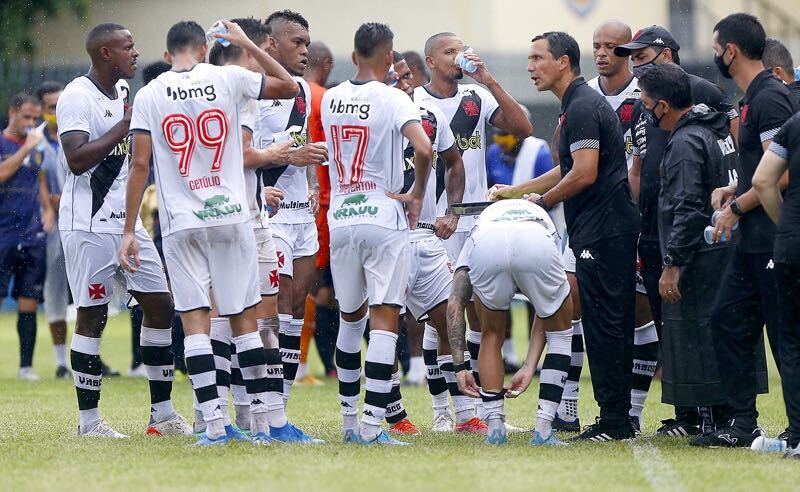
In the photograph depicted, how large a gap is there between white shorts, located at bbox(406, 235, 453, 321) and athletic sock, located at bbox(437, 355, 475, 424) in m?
0.42

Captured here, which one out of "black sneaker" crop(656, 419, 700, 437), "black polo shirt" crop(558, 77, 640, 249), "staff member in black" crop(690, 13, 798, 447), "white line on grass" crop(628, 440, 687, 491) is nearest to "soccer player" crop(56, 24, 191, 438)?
"black polo shirt" crop(558, 77, 640, 249)

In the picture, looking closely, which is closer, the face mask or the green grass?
the green grass

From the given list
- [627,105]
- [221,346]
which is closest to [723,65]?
[627,105]

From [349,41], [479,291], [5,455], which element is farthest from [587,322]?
[349,41]

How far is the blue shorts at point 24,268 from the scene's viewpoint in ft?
48.3

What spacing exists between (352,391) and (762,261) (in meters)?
2.81

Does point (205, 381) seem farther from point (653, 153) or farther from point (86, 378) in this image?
point (653, 153)

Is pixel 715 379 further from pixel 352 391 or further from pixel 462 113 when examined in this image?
pixel 462 113

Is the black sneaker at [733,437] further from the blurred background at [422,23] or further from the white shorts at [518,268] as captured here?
the blurred background at [422,23]

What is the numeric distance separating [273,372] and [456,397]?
1.64 meters

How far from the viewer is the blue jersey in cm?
1505

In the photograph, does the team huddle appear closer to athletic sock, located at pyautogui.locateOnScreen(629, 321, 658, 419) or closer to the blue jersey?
athletic sock, located at pyautogui.locateOnScreen(629, 321, 658, 419)

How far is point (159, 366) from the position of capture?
9336 mm

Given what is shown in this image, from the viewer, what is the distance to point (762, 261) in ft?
26.6
